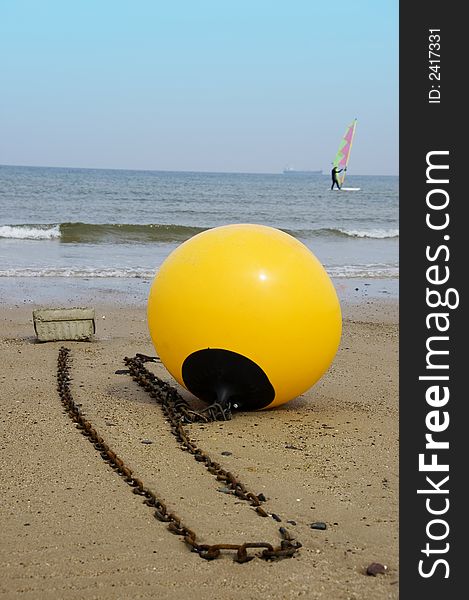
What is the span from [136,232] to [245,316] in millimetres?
24479

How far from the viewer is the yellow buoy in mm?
7051

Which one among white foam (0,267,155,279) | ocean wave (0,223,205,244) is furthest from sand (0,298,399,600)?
ocean wave (0,223,205,244)

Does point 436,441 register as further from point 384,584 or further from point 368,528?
point 368,528

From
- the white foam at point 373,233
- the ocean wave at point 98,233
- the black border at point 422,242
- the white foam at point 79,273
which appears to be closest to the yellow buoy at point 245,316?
the black border at point 422,242

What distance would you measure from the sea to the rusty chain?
22.1ft

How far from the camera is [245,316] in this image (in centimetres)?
703

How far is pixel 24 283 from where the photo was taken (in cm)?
1716

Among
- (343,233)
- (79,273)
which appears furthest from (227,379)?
(343,233)

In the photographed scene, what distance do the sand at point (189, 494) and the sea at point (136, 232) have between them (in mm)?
7747

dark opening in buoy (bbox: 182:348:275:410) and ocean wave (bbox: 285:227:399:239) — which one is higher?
dark opening in buoy (bbox: 182:348:275:410)

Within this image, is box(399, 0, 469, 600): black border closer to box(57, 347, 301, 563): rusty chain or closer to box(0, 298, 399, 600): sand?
box(0, 298, 399, 600): sand

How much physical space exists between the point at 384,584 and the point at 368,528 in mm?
718

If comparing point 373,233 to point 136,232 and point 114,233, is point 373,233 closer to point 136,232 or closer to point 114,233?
point 136,232

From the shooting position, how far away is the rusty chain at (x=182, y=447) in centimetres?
472
